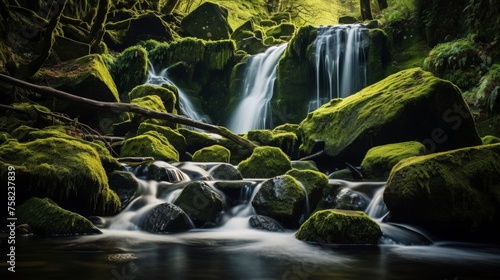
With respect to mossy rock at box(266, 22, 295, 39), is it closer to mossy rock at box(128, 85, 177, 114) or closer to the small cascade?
the small cascade

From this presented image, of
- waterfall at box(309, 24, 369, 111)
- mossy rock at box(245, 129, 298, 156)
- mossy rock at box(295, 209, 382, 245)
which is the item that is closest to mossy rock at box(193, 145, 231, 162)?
mossy rock at box(245, 129, 298, 156)

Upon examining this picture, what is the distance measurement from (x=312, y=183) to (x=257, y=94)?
36.5 ft

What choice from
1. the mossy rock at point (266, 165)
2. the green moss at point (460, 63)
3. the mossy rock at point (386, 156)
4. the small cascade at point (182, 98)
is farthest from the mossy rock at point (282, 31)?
the mossy rock at point (386, 156)

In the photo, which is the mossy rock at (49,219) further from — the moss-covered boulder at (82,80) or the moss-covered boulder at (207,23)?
the moss-covered boulder at (207,23)

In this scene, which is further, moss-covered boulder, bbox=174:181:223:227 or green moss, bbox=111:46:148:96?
green moss, bbox=111:46:148:96

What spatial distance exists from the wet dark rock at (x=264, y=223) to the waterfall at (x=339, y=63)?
10242mm

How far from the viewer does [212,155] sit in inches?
422

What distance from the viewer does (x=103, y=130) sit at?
12.5 meters

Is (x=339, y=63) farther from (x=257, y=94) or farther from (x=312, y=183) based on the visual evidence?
(x=312, y=183)

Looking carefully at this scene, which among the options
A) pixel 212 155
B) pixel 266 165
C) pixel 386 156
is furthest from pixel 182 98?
pixel 386 156

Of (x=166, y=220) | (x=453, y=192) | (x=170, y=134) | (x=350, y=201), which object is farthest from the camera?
(x=170, y=134)

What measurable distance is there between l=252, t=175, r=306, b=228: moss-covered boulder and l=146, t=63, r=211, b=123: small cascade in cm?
1082

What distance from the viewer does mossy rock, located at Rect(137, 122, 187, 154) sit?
11.2 metres

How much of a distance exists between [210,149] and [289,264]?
22.1ft
